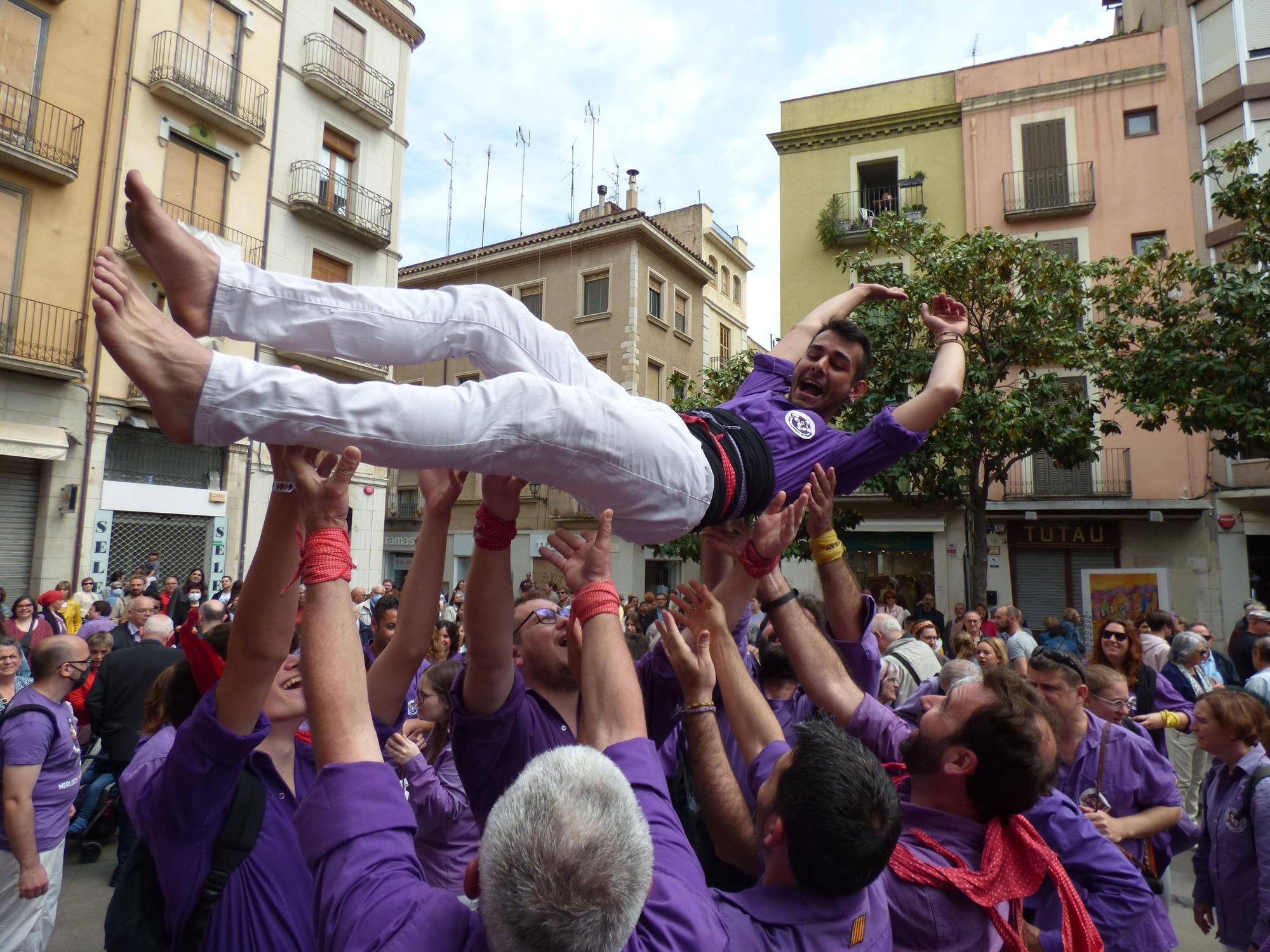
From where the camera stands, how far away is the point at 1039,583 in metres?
17.8

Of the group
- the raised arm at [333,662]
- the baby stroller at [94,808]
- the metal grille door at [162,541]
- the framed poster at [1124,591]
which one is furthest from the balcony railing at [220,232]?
the framed poster at [1124,591]

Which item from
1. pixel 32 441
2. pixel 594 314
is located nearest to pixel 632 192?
pixel 594 314

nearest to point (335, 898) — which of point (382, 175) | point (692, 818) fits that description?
point (692, 818)

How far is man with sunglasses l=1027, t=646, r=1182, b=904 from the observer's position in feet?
10.7

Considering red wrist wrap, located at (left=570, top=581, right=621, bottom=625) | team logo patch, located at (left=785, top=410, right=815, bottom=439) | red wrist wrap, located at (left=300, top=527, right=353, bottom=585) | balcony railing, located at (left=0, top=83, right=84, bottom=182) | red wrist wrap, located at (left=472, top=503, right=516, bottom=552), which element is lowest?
red wrist wrap, located at (left=570, top=581, right=621, bottom=625)

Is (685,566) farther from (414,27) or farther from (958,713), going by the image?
(958,713)

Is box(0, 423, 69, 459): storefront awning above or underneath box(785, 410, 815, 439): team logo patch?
above

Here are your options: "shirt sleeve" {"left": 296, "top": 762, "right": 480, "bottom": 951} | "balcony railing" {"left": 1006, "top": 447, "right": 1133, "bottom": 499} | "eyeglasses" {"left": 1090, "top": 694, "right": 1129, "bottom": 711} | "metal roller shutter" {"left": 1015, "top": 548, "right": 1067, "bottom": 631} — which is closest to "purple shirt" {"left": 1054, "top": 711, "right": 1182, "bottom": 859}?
"eyeglasses" {"left": 1090, "top": 694, "right": 1129, "bottom": 711}

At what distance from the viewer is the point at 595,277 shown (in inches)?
944

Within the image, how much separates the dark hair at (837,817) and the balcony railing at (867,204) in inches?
733

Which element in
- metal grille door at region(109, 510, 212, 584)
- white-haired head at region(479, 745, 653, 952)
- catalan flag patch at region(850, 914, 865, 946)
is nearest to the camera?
white-haired head at region(479, 745, 653, 952)

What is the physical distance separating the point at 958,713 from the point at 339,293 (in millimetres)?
2078

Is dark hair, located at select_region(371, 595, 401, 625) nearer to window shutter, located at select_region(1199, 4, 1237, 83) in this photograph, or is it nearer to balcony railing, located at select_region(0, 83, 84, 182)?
balcony railing, located at select_region(0, 83, 84, 182)

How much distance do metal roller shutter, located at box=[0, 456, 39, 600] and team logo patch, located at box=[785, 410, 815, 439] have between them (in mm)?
13421
